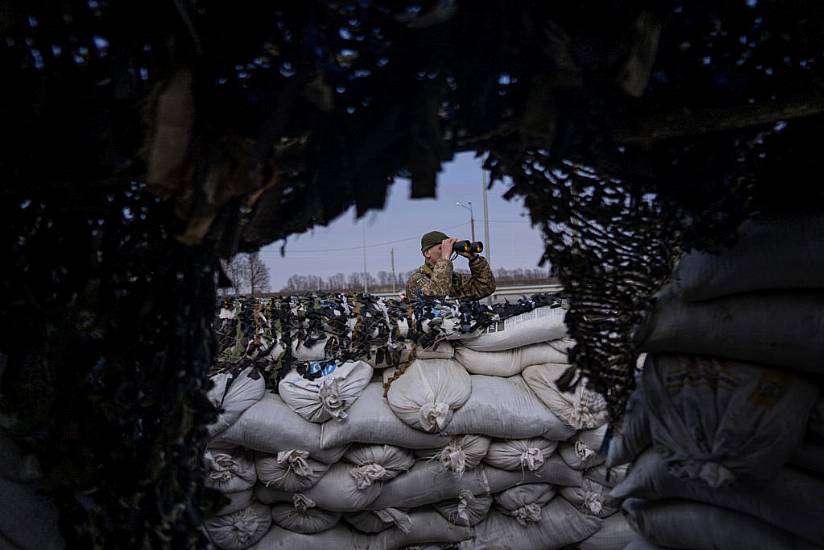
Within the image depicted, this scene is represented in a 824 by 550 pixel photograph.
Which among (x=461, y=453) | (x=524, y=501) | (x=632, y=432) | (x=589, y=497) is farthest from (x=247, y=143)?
(x=589, y=497)

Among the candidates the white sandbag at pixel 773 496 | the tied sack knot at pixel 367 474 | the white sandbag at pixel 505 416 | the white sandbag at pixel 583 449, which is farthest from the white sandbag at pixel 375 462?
the white sandbag at pixel 773 496

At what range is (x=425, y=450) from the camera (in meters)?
2.18

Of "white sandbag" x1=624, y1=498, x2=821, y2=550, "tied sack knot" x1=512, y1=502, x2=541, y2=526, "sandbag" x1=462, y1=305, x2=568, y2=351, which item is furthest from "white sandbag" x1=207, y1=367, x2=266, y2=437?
"white sandbag" x1=624, y1=498, x2=821, y2=550

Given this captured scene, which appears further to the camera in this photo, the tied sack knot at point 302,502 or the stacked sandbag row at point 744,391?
the tied sack knot at point 302,502

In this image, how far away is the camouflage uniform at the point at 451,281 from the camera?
266 cm

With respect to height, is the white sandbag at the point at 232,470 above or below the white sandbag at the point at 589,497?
above

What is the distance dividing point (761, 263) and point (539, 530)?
1.93 meters

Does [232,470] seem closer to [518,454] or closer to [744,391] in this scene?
[518,454]

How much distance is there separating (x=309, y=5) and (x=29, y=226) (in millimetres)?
414

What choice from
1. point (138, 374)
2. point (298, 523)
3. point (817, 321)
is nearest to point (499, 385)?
point (298, 523)

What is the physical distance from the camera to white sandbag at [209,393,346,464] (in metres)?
1.99

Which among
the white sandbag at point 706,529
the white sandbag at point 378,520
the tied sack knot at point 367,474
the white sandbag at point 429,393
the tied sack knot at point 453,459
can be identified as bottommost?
the white sandbag at point 378,520

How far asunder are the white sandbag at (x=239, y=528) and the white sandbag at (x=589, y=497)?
1285mm

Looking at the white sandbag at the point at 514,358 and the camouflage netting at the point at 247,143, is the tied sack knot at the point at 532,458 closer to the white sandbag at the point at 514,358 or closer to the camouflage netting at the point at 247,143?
the white sandbag at the point at 514,358
